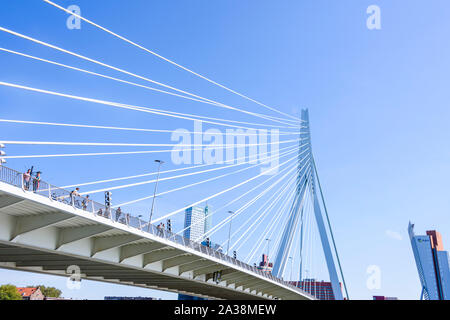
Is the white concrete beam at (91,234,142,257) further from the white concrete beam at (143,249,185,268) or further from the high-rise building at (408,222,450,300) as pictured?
the high-rise building at (408,222,450,300)

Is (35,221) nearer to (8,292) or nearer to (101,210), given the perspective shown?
(101,210)

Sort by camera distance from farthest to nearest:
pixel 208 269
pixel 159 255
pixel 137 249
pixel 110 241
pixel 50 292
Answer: pixel 50 292 < pixel 208 269 < pixel 159 255 < pixel 137 249 < pixel 110 241

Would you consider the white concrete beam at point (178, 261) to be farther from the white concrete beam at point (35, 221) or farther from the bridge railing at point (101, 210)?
the white concrete beam at point (35, 221)

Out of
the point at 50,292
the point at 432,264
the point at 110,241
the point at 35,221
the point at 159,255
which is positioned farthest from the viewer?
the point at 432,264

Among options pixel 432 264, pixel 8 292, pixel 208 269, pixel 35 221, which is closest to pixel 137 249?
pixel 35 221

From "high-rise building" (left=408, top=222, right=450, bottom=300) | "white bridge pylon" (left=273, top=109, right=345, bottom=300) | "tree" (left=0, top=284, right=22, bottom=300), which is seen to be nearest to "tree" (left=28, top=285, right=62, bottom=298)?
"tree" (left=0, top=284, right=22, bottom=300)

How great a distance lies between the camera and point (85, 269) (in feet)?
81.4

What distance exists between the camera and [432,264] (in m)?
184

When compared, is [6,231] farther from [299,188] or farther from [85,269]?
[299,188]

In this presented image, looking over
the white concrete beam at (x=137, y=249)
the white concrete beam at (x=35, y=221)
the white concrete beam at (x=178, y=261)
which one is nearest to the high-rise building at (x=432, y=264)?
the white concrete beam at (x=178, y=261)

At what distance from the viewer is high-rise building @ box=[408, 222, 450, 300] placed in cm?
18000

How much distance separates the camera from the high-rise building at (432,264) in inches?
7087
